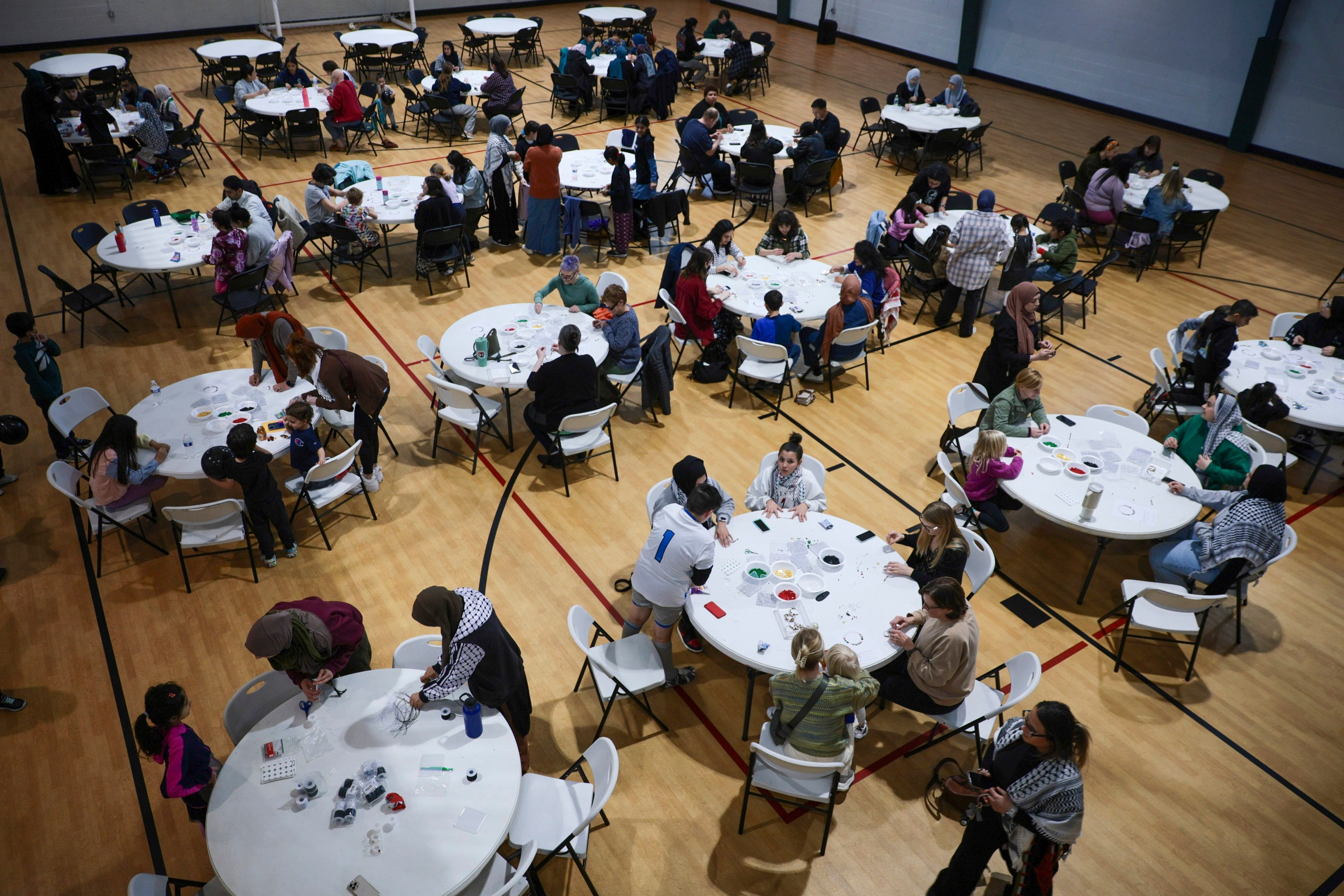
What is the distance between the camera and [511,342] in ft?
25.8

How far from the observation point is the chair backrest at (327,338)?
772cm

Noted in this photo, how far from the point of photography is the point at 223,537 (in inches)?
242

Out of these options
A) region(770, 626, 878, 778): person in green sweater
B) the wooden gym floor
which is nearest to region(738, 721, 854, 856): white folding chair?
region(770, 626, 878, 778): person in green sweater

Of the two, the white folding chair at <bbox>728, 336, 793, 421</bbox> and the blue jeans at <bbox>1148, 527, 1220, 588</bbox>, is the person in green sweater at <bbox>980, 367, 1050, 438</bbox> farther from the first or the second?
the white folding chair at <bbox>728, 336, 793, 421</bbox>

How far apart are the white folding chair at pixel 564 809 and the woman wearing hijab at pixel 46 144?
12.9 metres

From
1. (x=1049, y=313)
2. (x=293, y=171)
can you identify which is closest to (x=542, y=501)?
(x=1049, y=313)

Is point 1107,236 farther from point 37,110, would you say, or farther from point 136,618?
point 37,110

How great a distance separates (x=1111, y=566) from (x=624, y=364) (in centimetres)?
472

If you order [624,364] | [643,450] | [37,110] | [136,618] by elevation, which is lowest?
[136,618]

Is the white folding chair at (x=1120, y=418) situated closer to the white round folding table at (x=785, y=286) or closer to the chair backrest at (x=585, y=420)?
the white round folding table at (x=785, y=286)

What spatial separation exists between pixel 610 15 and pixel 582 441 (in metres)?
16.7

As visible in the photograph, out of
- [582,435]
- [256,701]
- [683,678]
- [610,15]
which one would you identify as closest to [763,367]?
[582,435]

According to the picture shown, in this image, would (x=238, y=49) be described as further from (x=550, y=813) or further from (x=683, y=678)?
(x=550, y=813)

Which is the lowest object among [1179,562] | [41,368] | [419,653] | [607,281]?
[419,653]
